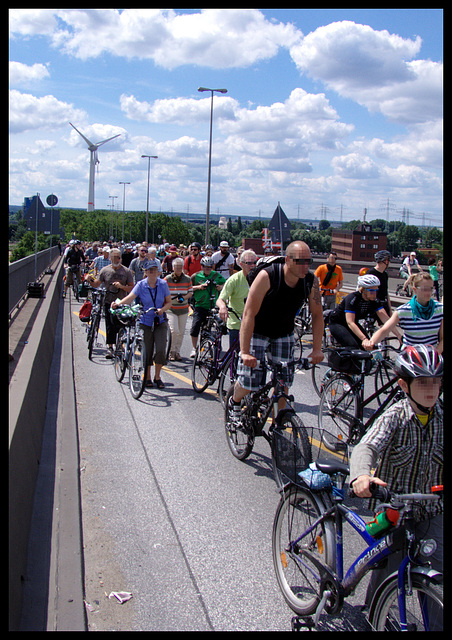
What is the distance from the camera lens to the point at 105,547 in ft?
14.5

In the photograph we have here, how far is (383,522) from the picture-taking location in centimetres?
283

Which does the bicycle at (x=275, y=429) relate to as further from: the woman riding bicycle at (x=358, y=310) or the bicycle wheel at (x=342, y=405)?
the woman riding bicycle at (x=358, y=310)

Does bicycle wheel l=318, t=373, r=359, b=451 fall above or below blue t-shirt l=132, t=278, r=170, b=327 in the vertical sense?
below

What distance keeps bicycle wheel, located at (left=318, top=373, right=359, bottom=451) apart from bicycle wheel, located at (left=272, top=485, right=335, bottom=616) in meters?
2.19

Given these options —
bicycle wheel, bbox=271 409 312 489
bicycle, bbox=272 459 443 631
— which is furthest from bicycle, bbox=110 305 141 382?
bicycle, bbox=272 459 443 631

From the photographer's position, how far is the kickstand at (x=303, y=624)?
10.9 feet

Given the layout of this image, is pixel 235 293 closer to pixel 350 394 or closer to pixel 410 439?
pixel 350 394

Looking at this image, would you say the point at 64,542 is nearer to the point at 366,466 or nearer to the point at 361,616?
the point at 361,616

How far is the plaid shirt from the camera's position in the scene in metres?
2.95

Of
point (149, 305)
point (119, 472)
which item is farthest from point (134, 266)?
point (119, 472)

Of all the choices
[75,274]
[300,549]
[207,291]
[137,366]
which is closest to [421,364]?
[300,549]

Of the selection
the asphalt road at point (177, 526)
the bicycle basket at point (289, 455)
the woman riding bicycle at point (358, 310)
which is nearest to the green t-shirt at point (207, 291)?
the asphalt road at point (177, 526)

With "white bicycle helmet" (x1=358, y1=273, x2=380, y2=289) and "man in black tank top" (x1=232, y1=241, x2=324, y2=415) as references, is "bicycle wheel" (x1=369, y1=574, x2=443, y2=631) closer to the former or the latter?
"man in black tank top" (x1=232, y1=241, x2=324, y2=415)

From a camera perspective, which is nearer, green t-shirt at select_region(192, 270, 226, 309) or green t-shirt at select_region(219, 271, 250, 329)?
green t-shirt at select_region(219, 271, 250, 329)
